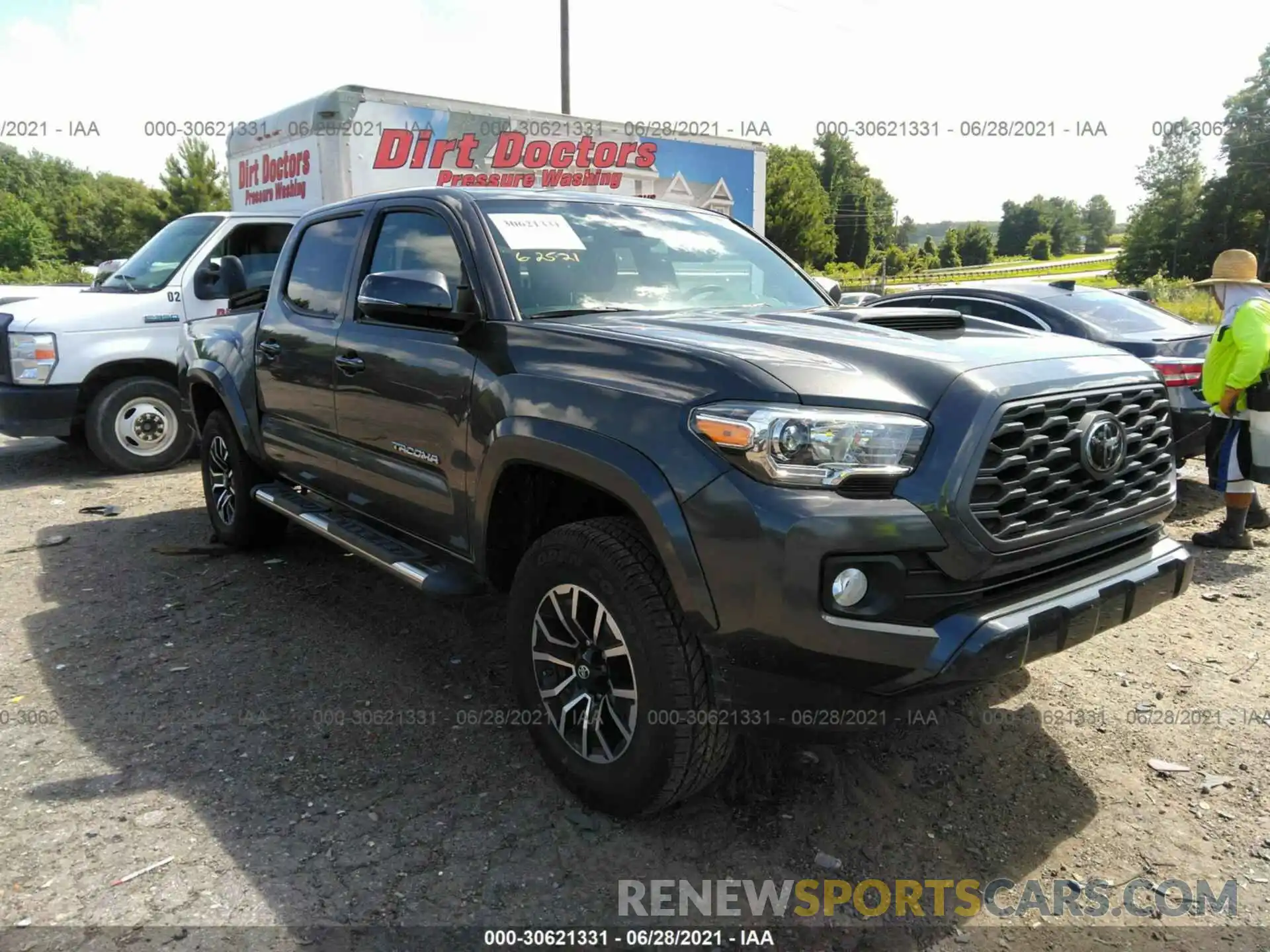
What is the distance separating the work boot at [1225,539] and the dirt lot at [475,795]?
3.72ft

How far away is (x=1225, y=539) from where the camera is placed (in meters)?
5.59

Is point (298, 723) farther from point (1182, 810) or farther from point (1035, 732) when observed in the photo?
point (1182, 810)

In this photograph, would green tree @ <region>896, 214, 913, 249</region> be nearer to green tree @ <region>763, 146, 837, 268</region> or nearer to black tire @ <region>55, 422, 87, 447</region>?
green tree @ <region>763, 146, 837, 268</region>

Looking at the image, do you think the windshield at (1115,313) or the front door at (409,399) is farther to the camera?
the windshield at (1115,313)

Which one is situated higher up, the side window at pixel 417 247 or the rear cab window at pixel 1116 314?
the side window at pixel 417 247

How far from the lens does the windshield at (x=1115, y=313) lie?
6730 mm

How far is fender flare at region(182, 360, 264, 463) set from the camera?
5094mm

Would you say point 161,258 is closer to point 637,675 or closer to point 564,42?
point 637,675

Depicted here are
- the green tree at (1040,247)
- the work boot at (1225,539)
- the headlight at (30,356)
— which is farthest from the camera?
the green tree at (1040,247)

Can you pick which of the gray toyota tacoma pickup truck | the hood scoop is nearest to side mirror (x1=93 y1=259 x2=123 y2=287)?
the gray toyota tacoma pickup truck

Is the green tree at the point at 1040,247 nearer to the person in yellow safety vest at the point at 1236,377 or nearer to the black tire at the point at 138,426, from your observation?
the person in yellow safety vest at the point at 1236,377

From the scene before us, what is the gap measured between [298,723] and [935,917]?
2400 millimetres

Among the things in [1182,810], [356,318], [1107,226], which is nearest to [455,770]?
[356,318]

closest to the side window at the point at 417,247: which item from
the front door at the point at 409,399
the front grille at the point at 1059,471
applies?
the front door at the point at 409,399
